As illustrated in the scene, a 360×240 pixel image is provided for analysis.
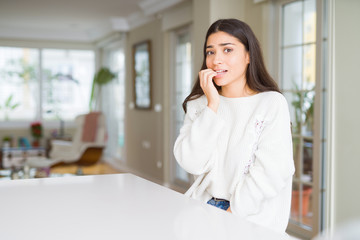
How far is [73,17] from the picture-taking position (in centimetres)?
737

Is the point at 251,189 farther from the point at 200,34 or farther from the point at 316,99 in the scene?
the point at 200,34

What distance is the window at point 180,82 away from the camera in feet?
18.1

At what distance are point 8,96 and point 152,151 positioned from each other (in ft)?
12.6

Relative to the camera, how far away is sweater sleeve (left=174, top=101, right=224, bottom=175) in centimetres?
144

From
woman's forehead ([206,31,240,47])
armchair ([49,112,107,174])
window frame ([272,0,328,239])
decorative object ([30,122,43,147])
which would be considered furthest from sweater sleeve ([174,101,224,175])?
decorative object ([30,122,43,147])

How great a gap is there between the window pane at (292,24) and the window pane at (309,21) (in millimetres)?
58

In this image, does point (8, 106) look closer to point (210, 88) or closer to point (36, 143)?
point (36, 143)

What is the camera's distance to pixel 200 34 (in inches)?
169

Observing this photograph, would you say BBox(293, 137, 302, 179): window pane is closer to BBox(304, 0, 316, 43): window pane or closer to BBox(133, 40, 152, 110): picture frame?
BBox(304, 0, 316, 43): window pane

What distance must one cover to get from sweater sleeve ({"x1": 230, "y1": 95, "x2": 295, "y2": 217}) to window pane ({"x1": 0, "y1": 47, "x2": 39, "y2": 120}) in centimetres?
811

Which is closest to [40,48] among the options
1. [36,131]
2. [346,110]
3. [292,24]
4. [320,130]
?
[36,131]

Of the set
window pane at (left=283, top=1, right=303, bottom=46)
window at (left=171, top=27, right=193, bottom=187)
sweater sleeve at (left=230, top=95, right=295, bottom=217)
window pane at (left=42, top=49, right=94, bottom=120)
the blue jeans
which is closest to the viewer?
sweater sleeve at (left=230, top=95, right=295, bottom=217)

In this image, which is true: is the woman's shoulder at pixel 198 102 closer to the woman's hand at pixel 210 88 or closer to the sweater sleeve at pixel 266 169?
the woman's hand at pixel 210 88

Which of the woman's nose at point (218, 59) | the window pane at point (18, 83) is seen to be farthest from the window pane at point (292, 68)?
the window pane at point (18, 83)
